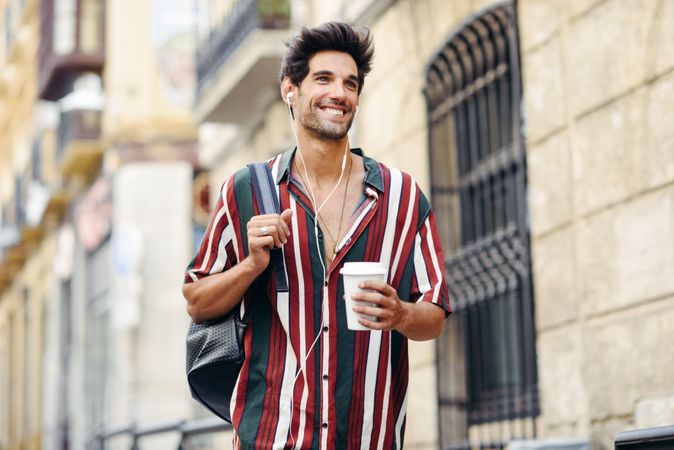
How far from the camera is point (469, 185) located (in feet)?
30.1

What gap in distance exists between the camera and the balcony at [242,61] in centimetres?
1327

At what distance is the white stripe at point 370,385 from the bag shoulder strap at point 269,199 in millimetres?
272

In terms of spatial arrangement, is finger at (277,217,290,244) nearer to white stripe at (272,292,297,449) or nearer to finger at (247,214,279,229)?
finger at (247,214,279,229)

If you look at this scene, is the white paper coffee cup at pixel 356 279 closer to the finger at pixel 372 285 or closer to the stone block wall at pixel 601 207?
the finger at pixel 372 285

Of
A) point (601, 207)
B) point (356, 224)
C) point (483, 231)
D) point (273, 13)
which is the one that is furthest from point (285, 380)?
point (273, 13)

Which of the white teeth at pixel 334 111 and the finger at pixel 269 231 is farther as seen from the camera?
the white teeth at pixel 334 111

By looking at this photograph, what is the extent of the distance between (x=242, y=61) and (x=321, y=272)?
9.99 metres

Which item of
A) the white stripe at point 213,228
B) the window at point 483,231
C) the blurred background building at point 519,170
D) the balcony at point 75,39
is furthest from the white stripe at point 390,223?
the balcony at point 75,39

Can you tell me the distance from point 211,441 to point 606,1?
1462 cm

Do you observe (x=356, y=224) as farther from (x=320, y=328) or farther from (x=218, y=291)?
(x=218, y=291)

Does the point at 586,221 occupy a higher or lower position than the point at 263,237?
higher

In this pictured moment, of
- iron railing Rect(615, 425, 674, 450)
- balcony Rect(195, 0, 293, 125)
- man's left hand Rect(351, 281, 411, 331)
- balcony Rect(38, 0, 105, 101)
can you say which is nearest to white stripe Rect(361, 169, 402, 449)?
man's left hand Rect(351, 281, 411, 331)

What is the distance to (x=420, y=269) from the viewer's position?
3.86 metres

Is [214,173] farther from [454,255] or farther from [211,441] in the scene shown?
[454,255]
